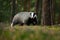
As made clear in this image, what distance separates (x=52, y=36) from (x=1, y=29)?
3.55 ft

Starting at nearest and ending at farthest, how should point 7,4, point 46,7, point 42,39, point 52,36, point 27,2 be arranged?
point 42,39
point 52,36
point 46,7
point 27,2
point 7,4

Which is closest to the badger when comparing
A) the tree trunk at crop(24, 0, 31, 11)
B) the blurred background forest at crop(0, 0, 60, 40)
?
the blurred background forest at crop(0, 0, 60, 40)

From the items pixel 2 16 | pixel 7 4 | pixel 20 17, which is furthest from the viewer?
pixel 2 16

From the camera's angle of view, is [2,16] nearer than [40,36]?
No

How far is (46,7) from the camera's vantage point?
16.3 m

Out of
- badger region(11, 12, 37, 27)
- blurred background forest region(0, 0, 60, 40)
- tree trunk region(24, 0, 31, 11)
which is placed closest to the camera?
blurred background forest region(0, 0, 60, 40)

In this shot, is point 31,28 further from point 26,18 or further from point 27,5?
point 27,5

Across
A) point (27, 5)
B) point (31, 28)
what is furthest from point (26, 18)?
point (27, 5)

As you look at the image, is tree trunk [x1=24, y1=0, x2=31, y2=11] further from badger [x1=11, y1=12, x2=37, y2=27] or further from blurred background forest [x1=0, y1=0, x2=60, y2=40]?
badger [x1=11, y1=12, x2=37, y2=27]

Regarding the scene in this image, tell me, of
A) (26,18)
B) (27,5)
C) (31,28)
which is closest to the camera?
(31,28)

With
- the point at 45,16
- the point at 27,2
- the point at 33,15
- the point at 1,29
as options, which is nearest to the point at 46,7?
the point at 45,16

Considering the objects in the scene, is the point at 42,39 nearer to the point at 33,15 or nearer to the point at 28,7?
the point at 33,15

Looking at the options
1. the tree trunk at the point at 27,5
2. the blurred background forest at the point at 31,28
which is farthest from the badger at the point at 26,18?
the tree trunk at the point at 27,5

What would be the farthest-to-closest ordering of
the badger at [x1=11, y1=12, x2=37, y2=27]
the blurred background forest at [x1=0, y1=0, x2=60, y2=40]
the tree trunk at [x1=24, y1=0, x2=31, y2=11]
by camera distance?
the tree trunk at [x1=24, y1=0, x2=31, y2=11]
the badger at [x1=11, y1=12, x2=37, y2=27]
the blurred background forest at [x1=0, y1=0, x2=60, y2=40]
